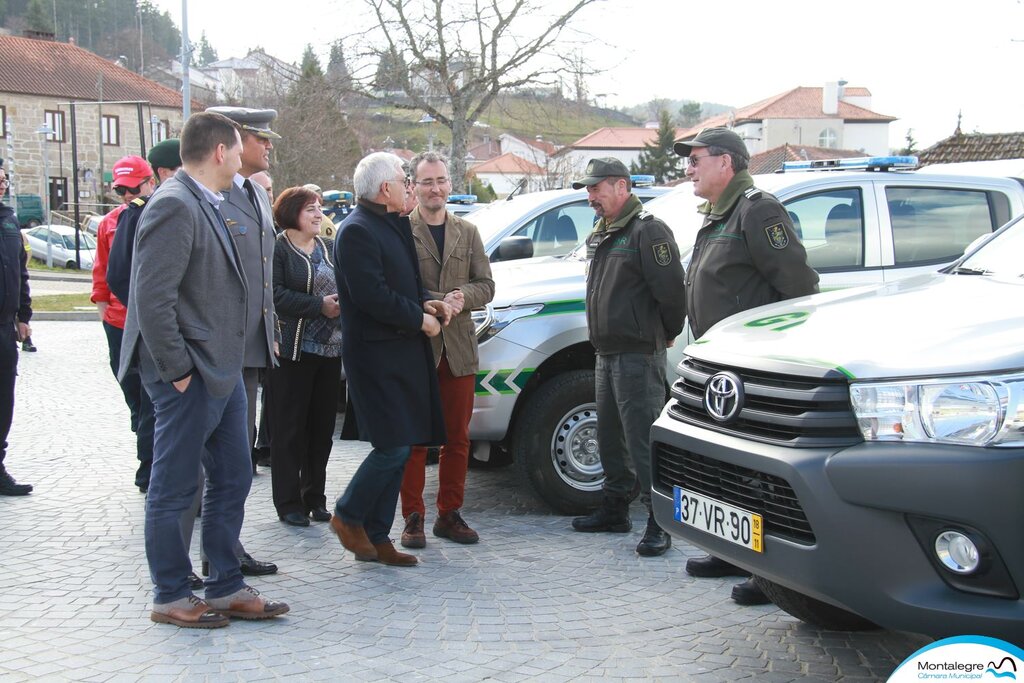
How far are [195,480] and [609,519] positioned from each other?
2483mm

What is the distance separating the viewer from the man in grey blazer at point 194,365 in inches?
161

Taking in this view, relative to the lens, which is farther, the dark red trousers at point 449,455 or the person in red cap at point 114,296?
the person in red cap at point 114,296

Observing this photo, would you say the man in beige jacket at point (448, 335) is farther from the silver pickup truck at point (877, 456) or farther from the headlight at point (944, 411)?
the headlight at point (944, 411)

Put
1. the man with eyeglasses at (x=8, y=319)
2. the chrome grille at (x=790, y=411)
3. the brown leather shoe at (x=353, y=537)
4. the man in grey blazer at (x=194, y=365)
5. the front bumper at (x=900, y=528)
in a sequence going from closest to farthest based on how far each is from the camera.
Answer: the front bumper at (x=900, y=528), the chrome grille at (x=790, y=411), the man in grey blazer at (x=194, y=365), the brown leather shoe at (x=353, y=537), the man with eyeglasses at (x=8, y=319)

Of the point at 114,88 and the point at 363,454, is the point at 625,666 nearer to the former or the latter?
A: the point at 363,454

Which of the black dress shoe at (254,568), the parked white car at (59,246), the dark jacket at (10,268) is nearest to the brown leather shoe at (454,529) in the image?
the black dress shoe at (254,568)

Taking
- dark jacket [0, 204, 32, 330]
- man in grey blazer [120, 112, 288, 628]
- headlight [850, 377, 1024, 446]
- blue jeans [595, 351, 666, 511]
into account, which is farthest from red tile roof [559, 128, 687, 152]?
headlight [850, 377, 1024, 446]

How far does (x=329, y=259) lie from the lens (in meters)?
6.37

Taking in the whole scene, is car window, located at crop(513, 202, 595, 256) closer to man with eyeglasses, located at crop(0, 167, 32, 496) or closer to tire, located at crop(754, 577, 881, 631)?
man with eyeglasses, located at crop(0, 167, 32, 496)

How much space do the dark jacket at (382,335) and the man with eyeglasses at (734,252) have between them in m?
1.43

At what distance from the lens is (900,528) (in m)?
2.91

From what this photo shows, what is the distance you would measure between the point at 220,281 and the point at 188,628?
1.46 metres

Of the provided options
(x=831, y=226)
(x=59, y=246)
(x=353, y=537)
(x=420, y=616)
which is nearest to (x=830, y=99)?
(x=59, y=246)

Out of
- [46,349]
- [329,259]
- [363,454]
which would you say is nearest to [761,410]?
[329,259]
